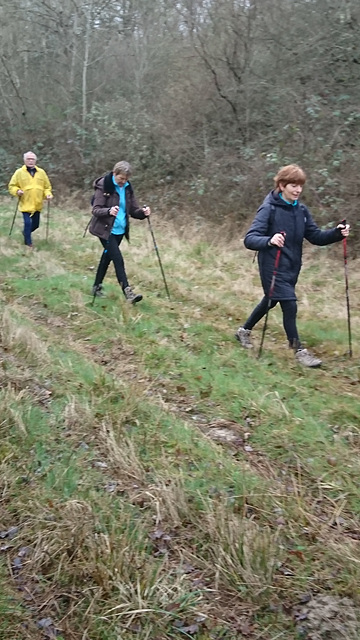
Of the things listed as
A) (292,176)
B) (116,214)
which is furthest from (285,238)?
(116,214)

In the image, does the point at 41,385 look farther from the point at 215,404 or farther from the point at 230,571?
the point at 230,571

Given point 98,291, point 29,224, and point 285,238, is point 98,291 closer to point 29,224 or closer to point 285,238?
point 285,238

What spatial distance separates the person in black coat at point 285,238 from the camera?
19.8ft

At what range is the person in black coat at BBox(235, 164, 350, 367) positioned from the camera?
19.8ft

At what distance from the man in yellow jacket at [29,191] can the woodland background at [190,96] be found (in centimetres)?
497

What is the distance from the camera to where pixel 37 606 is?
3.20m

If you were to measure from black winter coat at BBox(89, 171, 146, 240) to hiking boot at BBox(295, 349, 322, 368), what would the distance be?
3138 millimetres

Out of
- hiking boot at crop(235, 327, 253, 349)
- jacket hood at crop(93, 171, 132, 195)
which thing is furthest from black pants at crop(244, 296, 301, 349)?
jacket hood at crop(93, 171, 132, 195)

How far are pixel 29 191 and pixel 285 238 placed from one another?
23.8 feet

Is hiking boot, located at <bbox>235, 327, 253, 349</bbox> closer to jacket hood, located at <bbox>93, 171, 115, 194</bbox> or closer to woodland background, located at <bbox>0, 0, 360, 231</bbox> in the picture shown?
jacket hood, located at <bbox>93, 171, 115, 194</bbox>

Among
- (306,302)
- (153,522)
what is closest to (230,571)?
(153,522)

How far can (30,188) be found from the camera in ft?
38.8

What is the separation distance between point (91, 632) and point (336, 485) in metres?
2.04

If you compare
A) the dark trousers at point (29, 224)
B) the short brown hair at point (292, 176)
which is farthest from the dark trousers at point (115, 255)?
the dark trousers at point (29, 224)
